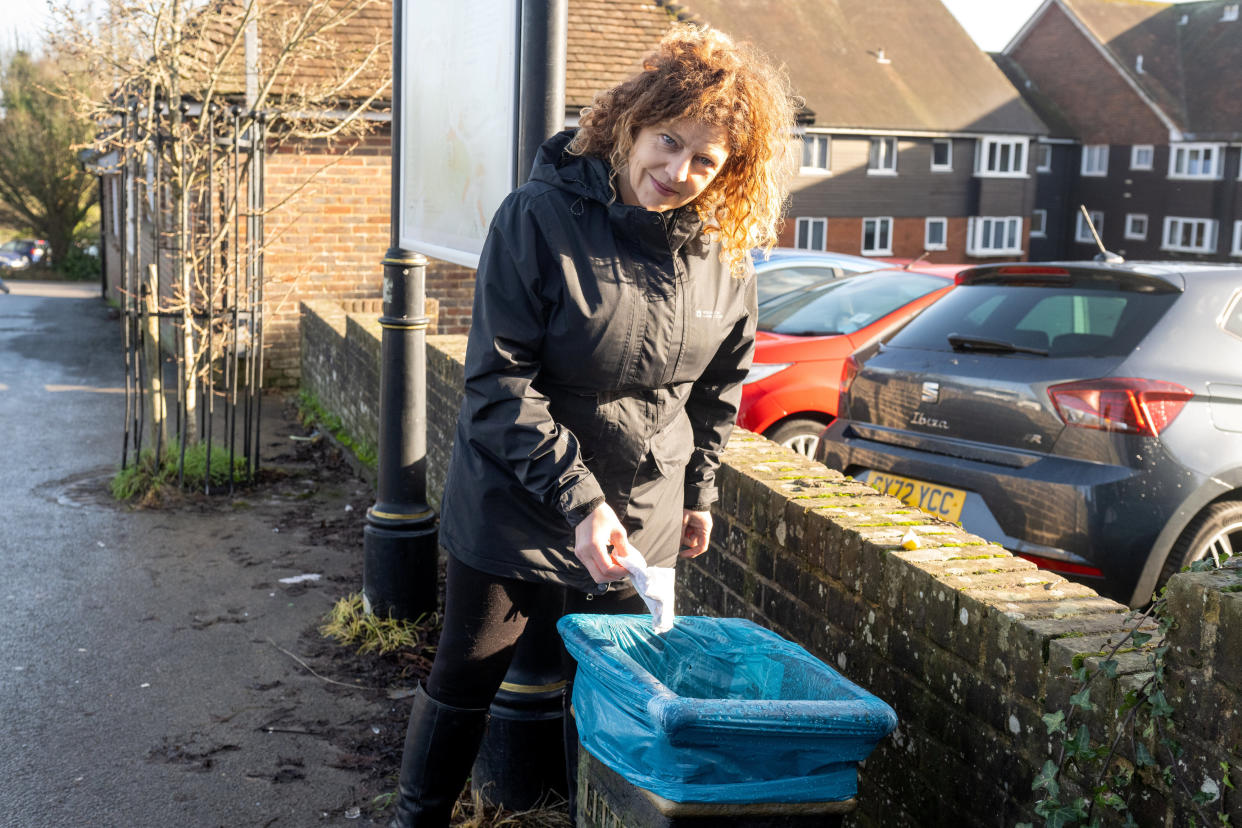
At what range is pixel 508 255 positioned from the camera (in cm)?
255

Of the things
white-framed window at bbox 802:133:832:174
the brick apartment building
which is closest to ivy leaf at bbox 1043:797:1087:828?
white-framed window at bbox 802:133:832:174

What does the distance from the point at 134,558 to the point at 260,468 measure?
2.05 m

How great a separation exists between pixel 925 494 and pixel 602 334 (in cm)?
273

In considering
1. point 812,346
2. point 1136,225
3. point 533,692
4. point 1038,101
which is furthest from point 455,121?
point 1038,101

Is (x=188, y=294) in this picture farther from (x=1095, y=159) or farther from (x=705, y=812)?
(x=1095, y=159)

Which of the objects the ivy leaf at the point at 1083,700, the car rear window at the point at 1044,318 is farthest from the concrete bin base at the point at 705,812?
the car rear window at the point at 1044,318

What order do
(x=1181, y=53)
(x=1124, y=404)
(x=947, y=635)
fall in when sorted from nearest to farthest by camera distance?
1. (x=947, y=635)
2. (x=1124, y=404)
3. (x=1181, y=53)

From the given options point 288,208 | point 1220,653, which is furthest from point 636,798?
point 288,208

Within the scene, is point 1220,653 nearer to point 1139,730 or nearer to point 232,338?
point 1139,730

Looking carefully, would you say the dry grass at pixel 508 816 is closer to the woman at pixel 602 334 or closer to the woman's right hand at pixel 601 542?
the woman at pixel 602 334

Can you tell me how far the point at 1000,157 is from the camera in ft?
149

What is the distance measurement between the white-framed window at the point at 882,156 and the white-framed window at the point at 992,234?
4863 millimetres

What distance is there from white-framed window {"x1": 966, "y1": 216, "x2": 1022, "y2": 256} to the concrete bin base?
4557cm

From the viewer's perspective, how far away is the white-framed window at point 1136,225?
50.0m
